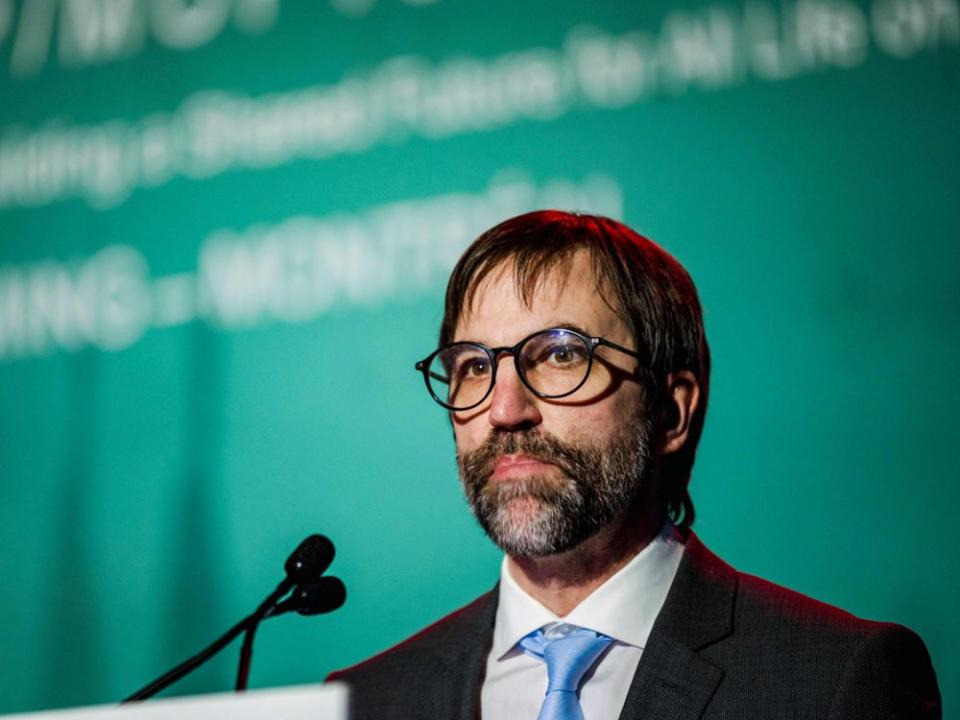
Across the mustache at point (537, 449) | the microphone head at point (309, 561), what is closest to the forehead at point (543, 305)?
the mustache at point (537, 449)

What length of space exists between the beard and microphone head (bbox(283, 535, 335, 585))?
0.33 meters

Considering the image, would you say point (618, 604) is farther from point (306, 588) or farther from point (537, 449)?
point (306, 588)

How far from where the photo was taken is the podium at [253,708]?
84 centimetres

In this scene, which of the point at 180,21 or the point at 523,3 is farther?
the point at 180,21

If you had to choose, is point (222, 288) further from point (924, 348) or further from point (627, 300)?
point (924, 348)

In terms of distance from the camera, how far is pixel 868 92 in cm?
232

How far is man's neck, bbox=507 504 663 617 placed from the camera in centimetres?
186

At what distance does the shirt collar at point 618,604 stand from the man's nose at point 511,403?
1.02 ft

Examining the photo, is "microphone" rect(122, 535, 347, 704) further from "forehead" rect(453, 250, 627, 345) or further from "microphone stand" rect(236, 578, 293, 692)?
"forehead" rect(453, 250, 627, 345)

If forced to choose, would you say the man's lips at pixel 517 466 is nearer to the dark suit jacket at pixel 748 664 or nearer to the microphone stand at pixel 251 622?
the dark suit jacket at pixel 748 664

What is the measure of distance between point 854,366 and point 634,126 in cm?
74

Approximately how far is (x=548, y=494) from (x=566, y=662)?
0.28 meters

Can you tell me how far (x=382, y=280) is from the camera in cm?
261

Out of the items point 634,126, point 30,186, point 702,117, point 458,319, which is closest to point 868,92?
point 702,117
